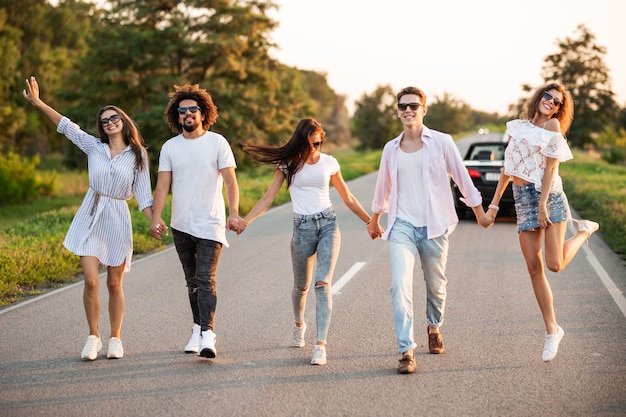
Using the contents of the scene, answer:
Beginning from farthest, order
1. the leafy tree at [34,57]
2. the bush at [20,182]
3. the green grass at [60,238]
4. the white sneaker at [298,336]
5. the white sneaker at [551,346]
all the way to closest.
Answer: the leafy tree at [34,57], the bush at [20,182], the green grass at [60,238], the white sneaker at [298,336], the white sneaker at [551,346]

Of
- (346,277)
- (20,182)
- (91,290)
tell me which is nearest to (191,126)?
(91,290)

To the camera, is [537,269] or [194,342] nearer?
[537,269]

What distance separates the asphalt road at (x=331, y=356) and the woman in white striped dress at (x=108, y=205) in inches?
17.7

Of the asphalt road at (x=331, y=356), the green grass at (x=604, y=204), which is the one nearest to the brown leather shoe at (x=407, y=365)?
the asphalt road at (x=331, y=356)

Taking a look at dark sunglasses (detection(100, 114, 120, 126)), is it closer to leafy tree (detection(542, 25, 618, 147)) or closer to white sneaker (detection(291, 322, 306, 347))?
white sneaker (detection(291, 322, 306, 347))

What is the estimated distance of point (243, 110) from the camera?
121ft

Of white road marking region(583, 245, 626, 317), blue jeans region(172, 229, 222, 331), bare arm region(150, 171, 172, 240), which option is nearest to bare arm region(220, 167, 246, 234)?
blue jeans region(172, 229, 222, 331)

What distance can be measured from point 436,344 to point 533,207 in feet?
4.03

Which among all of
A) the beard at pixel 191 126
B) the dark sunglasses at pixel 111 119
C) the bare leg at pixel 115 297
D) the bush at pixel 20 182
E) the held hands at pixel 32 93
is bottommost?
the bush at pixel 20 182

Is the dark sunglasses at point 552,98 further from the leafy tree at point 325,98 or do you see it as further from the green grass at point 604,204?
the leafy tree at point 325,98

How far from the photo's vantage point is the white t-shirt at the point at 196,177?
5.94m

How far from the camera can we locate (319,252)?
6.06 meters

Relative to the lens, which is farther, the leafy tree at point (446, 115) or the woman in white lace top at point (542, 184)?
the leafy tree at point (446, 115)

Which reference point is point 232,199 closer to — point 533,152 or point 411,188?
point 411,188
